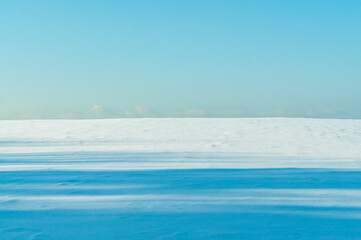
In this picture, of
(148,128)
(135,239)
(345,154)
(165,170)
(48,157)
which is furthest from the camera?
(148,128)

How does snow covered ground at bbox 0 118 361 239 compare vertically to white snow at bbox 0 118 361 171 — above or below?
above

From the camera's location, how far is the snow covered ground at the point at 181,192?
2189 mm

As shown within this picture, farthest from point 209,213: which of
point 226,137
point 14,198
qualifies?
point 226,137

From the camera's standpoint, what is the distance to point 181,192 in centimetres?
305

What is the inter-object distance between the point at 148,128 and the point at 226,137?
8.52 ft

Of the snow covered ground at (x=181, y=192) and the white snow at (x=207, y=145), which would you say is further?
the white snow at (x=207, y=145)

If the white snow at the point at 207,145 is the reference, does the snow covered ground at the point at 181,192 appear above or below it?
above

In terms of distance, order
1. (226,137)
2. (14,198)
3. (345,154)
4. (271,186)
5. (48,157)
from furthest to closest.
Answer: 1. (226,137)
2. (345,154)
3. (48,157)
4. (271,186)
5. (14,198)

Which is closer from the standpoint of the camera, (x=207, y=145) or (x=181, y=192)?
(x=181, y=192)

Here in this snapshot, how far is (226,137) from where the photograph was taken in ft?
25.7

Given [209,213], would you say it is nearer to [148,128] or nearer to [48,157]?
[48,157]

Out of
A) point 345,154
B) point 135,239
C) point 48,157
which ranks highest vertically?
point 135,239

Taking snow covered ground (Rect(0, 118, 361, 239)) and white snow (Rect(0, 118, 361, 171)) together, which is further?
white snow (Rect(0, 118, 361, 171))

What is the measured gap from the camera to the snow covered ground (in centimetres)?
219
